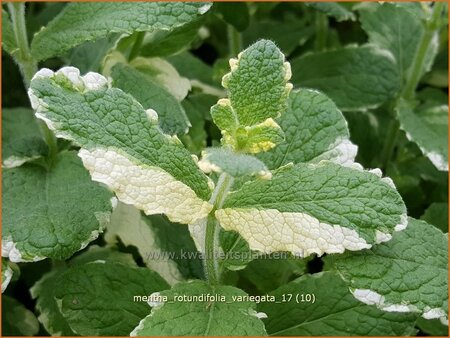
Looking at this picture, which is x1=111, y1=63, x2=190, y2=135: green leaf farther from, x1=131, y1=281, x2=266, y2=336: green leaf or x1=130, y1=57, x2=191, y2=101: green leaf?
x1=131, y1=281, x2=266, y2=336: green leaf

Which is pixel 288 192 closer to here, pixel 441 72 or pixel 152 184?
pixel 152 184

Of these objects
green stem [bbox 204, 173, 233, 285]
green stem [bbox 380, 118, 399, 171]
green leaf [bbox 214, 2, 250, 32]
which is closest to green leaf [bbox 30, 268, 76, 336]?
green stem [bbox 204, 173, 233, 285]

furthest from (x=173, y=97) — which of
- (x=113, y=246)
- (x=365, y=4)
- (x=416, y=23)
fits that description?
(x=416, y=23)

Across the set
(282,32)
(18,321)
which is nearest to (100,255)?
(18,321)

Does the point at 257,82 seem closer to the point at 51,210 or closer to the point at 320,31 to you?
the point at 51,210

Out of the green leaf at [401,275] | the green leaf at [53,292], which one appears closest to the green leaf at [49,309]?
the green leaf at [53,292]

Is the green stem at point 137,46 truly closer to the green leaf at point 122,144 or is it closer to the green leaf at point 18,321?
the green leaf at point 122,144
